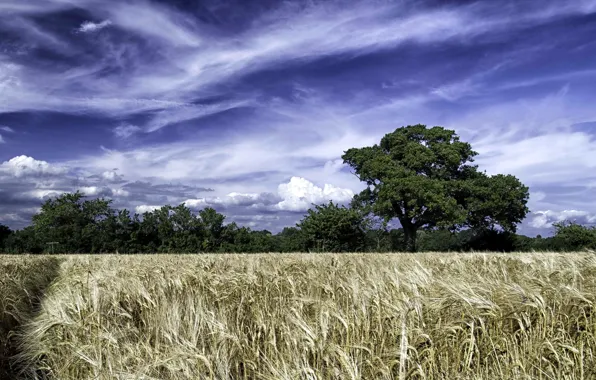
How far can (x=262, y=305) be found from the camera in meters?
5.19

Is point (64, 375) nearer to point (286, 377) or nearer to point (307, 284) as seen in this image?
point (286, 377)

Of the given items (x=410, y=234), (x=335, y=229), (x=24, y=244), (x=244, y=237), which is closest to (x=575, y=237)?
(x=410, y=234)

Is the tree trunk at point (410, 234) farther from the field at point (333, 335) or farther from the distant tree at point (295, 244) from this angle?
the field at point (333, 335)

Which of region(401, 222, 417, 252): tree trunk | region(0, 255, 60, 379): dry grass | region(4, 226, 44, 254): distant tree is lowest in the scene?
region(0, 255, 60, 379): dry grass

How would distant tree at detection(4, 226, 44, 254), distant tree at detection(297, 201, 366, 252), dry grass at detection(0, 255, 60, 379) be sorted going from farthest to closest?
distant tree at detection(4, 226, 44, 254) < distant tree at detection(297, 201, 366, 252) < dry grass at detection(0, 255, 60, 379)

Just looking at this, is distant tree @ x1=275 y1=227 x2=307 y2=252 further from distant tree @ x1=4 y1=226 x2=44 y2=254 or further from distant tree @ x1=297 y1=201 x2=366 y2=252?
distant tree @ x1=4 y1=226 x2=44 y2=254

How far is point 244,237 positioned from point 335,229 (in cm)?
1062

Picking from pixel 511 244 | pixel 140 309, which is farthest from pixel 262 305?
pixel 511 244

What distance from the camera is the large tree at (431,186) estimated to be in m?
38.2

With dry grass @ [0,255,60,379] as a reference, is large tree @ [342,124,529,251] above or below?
above

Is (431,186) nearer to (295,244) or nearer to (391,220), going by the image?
(391,220)

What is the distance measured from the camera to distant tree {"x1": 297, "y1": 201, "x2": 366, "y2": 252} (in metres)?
42.2

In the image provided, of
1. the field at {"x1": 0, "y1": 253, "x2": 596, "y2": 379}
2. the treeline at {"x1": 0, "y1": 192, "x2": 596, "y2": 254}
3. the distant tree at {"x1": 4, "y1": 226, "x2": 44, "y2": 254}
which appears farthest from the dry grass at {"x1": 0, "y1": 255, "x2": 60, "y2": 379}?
the distant tree at {"x1": 4, "y1": 226, "x2": 44, "y2": 254}

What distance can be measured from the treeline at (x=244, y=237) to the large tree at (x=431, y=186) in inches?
81.8
